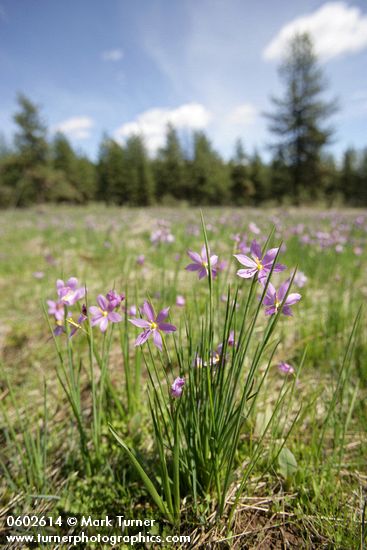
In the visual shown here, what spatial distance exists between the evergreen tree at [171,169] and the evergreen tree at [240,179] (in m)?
8.82

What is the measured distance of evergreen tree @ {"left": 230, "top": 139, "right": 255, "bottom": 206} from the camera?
4575 cm


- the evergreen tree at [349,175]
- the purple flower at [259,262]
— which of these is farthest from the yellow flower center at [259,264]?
the evergreen tree at [349,175]

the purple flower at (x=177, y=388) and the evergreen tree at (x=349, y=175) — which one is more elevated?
the evergreen tree at (x=349, y=175)

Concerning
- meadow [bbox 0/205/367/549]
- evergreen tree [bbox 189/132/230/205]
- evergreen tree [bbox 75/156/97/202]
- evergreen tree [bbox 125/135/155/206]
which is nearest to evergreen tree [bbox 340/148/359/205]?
evergreen tree [bbox 189/132/230/205]

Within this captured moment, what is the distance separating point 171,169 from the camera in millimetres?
43781

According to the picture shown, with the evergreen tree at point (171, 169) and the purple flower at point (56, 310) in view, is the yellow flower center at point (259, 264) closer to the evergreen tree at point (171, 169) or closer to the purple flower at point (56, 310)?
the purple flower at point (56, 310)

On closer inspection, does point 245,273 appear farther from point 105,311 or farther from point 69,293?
point 69,293

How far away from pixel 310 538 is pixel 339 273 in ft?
11.4

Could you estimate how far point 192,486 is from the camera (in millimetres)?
1113

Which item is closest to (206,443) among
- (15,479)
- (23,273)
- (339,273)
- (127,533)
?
(127,533)

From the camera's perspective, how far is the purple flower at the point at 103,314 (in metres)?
1.12

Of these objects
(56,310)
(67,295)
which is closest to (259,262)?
(67,295)

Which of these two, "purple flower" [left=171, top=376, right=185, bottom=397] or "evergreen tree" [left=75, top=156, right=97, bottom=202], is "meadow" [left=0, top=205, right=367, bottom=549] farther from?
"evergreen tree" [left=75, top=156, right=97, bottom=202]

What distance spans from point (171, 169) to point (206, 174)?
598 cm
